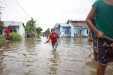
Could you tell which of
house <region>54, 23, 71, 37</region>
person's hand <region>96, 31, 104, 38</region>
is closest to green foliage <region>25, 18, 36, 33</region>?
house <region>54, 23, 71, 37</region>

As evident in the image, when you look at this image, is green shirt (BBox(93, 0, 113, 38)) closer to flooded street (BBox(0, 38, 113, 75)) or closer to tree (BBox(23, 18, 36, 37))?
flooded street (BBox(0, 38, 113, 75))

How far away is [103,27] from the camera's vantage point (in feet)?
14.3

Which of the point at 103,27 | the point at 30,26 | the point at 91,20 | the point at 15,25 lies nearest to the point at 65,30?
the point at 30,26

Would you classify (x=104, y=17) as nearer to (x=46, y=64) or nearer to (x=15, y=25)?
(x=46, y=64)

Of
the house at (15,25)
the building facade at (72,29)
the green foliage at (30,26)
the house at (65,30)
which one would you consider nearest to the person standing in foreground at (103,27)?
the house at (15,25)

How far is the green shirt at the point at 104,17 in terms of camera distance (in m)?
4.31

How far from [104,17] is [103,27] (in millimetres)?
124

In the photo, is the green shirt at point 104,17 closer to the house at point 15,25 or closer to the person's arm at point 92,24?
the person's arm at point 92,24

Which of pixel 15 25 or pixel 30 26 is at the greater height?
pixel 15 25

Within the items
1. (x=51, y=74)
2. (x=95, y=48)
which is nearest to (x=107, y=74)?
(x=51, y=74)

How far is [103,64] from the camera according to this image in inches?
173

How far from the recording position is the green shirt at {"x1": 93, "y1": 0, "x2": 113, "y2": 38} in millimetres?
4308

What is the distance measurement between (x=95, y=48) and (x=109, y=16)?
0.44 meters

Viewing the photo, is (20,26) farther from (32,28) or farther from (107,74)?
(107,74)
